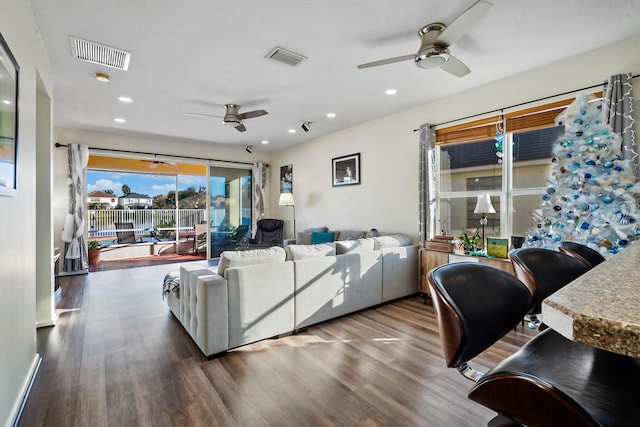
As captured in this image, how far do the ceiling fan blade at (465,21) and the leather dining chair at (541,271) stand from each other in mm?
1512

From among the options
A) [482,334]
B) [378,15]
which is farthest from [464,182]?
[482,334]

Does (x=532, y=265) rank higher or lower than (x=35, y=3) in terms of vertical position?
lower

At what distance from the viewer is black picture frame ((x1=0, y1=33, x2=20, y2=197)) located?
4.93 ft

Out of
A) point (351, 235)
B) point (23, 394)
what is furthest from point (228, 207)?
point (23, 394)

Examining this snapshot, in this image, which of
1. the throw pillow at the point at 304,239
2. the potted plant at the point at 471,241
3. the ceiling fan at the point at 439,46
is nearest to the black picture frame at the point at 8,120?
the ceiling fan at the point at 439,46

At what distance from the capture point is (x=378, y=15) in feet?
7.64

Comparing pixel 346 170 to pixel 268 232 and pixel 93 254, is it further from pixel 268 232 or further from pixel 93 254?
pixel 93 254

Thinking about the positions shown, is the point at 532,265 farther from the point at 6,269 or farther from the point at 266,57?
the point at 266,57

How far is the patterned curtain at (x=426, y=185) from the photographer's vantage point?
4.14 m

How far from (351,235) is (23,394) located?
13.4 ft

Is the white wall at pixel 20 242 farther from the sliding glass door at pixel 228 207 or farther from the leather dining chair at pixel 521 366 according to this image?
the sliding glass door at pixel 228 207

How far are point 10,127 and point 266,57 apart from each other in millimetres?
2008

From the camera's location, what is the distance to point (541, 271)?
1.28m

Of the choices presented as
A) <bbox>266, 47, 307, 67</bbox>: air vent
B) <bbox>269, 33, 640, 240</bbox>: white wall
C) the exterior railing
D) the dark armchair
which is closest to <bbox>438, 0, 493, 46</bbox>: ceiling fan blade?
<bbox>269, 33, 640, 240</bbox>: white wall
